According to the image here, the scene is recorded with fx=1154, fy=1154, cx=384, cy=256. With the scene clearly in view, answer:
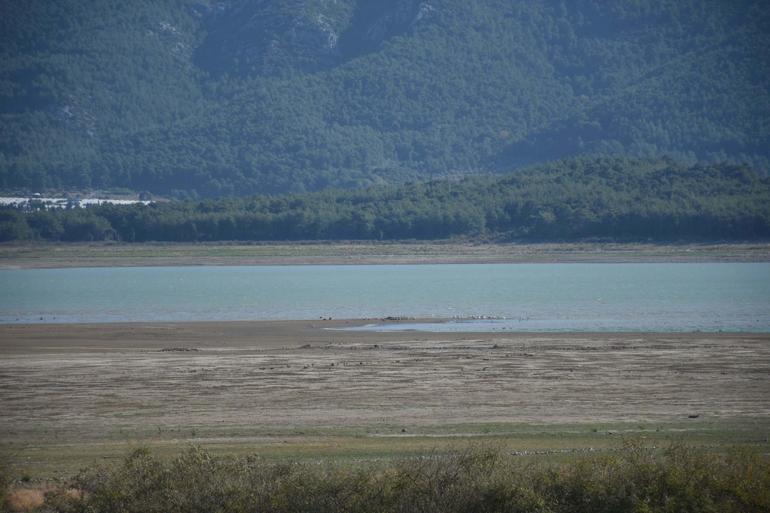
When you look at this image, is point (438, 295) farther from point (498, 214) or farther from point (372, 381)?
point (498, 214)

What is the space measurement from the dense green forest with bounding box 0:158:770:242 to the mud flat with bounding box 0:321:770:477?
6357cm

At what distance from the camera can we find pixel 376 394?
24219 millimetres

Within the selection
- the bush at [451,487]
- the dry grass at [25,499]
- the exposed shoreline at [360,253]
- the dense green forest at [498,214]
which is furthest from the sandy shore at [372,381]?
the dense green forest at [498,214]

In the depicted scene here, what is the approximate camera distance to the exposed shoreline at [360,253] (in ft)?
291

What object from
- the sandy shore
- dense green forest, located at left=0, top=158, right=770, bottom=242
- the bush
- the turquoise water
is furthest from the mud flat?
dense green forest, located at left=0, top=158, right=770, bottom=242

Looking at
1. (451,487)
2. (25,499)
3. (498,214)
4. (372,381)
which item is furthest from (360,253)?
(451,487)

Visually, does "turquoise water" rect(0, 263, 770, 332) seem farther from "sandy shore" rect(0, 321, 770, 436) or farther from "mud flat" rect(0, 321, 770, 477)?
"mud flat" rect(0, 321, 770, 477)

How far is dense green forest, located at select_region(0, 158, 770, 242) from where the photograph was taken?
97156 mm

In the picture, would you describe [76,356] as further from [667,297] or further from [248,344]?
[667,297]

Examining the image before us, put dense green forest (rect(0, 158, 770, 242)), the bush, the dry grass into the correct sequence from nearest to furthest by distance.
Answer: the bush < the dry grass < dense green forest (rect(0, 158, 770, 242))

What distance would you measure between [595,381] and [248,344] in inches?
517

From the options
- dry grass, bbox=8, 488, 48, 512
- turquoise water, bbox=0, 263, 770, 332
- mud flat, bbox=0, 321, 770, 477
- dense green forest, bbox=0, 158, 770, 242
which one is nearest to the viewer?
dry grass, bbox=8, 488, 48, 512

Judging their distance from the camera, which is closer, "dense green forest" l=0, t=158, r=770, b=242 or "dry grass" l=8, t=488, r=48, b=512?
"dry grass" l=8, t=488, r=48, b=512

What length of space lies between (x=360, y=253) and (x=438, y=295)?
42319mm
